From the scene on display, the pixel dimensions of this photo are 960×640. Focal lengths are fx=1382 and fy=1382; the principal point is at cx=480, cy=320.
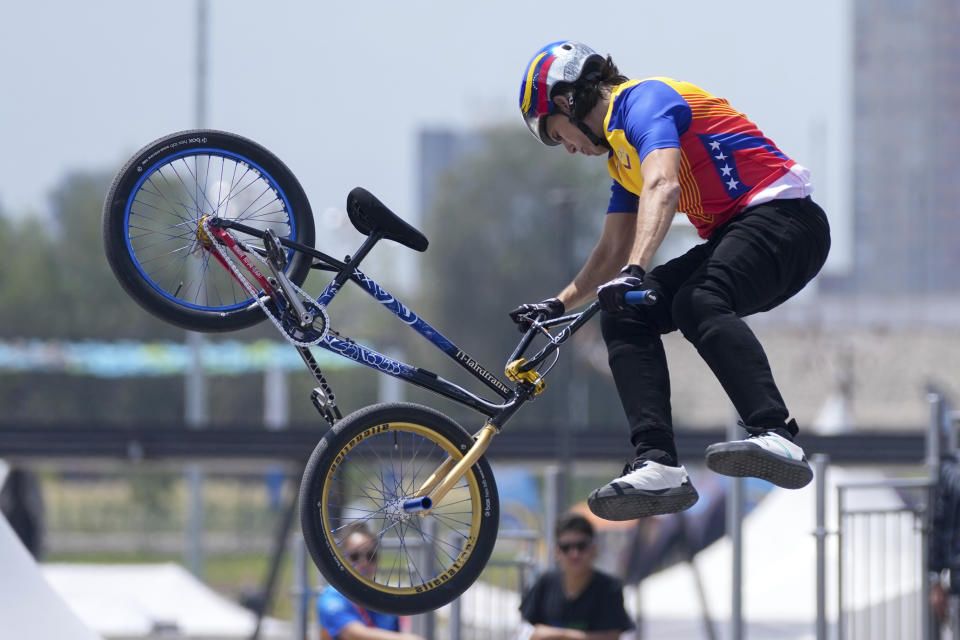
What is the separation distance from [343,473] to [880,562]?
505 centimetres

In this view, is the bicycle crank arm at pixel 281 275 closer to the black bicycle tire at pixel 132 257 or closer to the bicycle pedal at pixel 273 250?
the bicycle pedal at pixel 273 250

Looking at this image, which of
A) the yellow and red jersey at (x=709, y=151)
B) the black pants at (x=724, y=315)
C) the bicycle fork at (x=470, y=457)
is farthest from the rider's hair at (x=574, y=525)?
the yellow and red jersey at (x=709, y=151)

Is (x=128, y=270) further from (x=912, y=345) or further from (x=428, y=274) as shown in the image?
(x=912, y=345)

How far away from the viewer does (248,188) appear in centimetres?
505

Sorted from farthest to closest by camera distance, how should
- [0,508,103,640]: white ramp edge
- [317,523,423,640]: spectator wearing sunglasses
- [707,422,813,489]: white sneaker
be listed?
[317,523,423,640]: spectator wearing sunglasses → [0,508,103,640]: white ramp edge → [707,422,813,489]: white sneaker

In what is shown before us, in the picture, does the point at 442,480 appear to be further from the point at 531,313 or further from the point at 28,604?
the point at 28,604

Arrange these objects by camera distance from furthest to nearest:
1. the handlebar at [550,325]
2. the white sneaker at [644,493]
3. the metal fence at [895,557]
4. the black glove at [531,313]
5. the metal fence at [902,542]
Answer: the metal fence at [895,557] → the metal fence at [902,542] → the black glove at [531,313] → the handlebar at [550,325] → the white sneaker at [644,493]

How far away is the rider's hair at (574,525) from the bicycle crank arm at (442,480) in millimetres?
2980

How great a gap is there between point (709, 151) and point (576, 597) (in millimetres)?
3632

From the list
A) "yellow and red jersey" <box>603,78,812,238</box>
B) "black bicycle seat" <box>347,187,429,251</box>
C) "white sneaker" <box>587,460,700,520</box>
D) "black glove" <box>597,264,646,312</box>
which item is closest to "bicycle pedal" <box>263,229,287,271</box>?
"black bicycle seat" <box>347,187,429,251</box>

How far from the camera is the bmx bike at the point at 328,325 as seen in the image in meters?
4.72

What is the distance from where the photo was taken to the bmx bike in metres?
4.72

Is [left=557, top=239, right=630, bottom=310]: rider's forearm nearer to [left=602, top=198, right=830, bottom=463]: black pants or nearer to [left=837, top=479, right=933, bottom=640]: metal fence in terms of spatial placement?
[left=602, top=198, right=830, bottom=463]: black pants

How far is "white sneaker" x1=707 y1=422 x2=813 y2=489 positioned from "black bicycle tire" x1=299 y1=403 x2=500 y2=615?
84 centimetres
